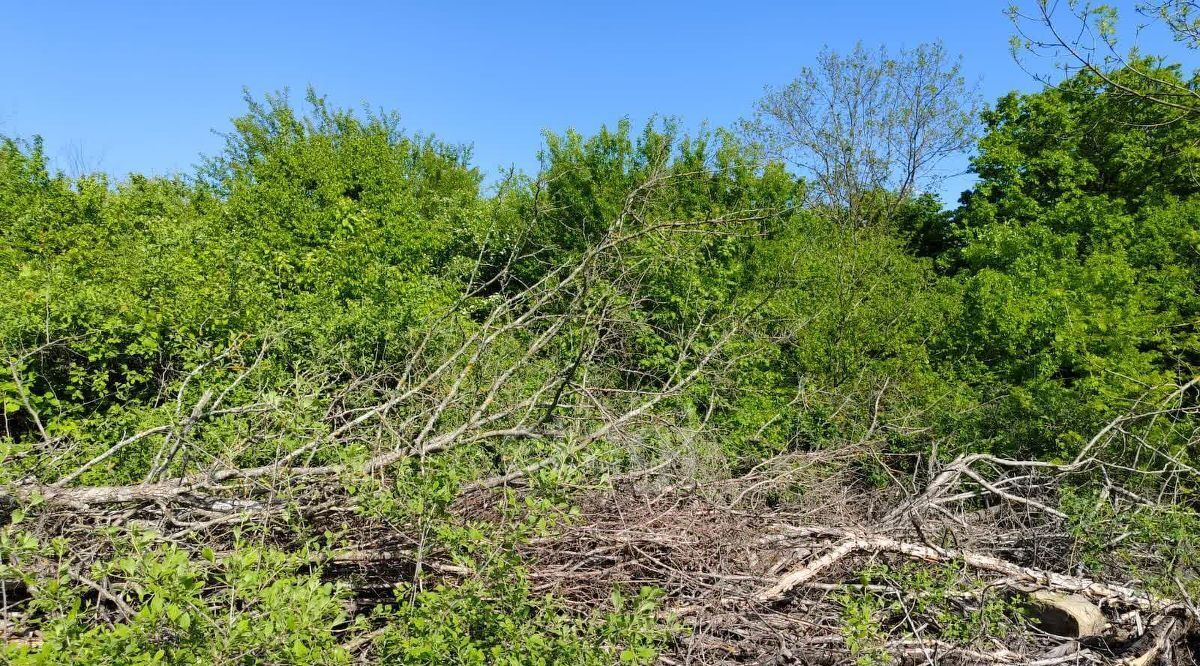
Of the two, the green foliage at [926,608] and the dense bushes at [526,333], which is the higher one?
the dense bushes at [526,333]

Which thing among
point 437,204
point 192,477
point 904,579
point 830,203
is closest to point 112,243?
point 437,204

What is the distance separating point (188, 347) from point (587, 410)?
4051mm

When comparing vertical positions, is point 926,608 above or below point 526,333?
below

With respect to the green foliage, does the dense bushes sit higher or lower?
higher

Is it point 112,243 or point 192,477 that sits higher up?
point 112,243

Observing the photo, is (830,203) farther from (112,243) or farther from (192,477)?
(192,477)

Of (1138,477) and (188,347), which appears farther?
(188,347)

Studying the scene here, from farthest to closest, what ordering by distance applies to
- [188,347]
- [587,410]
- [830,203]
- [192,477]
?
1. [830,203]
2. [188,347]
3. [587,410]
4. [192,477]

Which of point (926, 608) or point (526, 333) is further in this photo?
point (526, 333)

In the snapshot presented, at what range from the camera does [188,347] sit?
23.6 feet

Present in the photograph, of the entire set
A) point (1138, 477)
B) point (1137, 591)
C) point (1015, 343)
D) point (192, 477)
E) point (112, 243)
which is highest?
point (112, 243)

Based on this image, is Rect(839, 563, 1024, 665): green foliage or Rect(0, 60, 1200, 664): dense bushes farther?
Rect(839, 563, 1024, 665): green foliage

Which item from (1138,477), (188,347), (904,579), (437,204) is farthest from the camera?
(437,204)

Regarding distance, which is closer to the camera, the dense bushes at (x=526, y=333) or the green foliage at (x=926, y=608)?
the dense bushes at (x=526, y=333)
